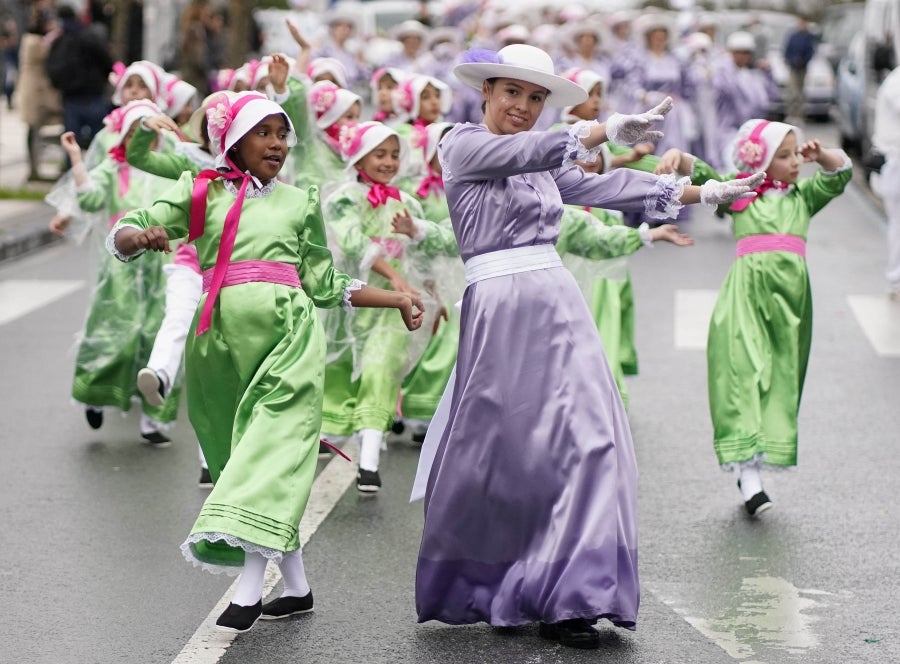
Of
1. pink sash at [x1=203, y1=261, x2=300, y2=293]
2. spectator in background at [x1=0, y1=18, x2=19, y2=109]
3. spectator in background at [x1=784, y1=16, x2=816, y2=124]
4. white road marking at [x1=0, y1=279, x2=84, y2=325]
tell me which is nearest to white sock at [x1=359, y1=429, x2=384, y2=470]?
pink sash at [x1=203, y1=261, x2=300, y2=293]

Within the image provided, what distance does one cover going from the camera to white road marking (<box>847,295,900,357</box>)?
11.2 m

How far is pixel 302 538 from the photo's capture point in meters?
6.85

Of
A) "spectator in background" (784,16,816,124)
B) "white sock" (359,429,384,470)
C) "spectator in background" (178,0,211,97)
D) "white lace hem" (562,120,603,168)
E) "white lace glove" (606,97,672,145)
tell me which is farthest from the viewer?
"spectator in background" (784,16,816,124)

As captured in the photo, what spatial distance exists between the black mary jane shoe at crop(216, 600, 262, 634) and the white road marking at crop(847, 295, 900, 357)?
6.30 m

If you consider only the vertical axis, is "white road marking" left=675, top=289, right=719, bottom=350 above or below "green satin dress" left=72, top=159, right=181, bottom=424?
below

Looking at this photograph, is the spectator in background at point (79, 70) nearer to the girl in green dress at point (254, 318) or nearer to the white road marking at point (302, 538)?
the white road marking at point (302, 538)

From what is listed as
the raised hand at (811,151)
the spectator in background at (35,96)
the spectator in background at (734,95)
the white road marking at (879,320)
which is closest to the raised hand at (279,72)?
the raised hand at (811,151)

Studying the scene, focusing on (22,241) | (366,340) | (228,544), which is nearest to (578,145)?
(228,544)

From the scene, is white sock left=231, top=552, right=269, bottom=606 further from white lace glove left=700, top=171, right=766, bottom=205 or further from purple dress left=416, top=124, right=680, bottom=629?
white lace glove left=700, top=171, right=766, bottom=205

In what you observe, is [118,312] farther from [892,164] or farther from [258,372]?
[892,164]

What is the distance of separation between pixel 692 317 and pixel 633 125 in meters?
7.39

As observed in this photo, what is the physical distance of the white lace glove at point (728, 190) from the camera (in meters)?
5.30

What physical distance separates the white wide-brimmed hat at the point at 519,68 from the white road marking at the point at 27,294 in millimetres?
7187

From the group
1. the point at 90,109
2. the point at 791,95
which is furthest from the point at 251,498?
the point at 791,95
